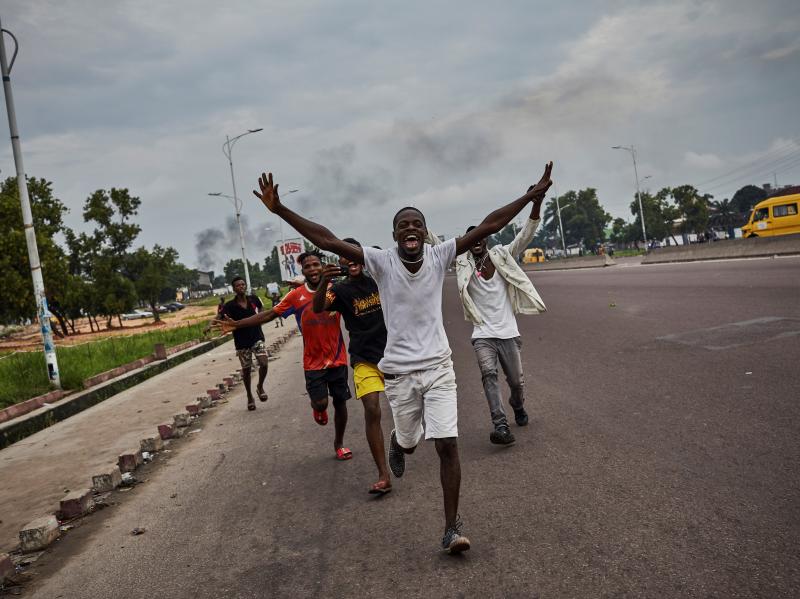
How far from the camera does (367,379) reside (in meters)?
5.56

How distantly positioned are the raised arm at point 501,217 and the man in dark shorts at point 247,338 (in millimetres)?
6276

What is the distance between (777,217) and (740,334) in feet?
90.5

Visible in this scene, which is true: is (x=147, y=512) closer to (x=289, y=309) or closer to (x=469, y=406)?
(x=289, y=309)

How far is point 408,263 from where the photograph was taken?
4.05 meters

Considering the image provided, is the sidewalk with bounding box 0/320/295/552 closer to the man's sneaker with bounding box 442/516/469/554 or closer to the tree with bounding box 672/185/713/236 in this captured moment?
the man's sneaker with bounding box 442/516/469/554

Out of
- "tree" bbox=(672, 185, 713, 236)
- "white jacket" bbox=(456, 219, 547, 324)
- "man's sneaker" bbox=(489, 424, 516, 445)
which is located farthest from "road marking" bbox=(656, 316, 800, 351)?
"tree" bbox=(672, 185, 713, 236)

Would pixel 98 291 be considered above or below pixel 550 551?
above

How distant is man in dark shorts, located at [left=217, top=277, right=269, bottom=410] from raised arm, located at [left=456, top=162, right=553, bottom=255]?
6.28 m

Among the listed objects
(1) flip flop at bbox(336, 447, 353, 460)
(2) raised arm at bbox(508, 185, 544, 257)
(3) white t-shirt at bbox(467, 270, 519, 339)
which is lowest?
(1) flip flop at bbox(336, 447, 353, 460)

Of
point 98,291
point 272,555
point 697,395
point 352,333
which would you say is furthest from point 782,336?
Answer: point 98,291

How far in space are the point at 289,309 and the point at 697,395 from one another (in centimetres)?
400

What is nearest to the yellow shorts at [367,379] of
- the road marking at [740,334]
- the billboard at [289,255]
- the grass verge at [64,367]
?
the road marking at [740,334]

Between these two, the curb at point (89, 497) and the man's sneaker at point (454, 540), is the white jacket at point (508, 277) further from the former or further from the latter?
the curb at point (89, 497)

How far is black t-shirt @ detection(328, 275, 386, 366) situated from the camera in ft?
18.2
